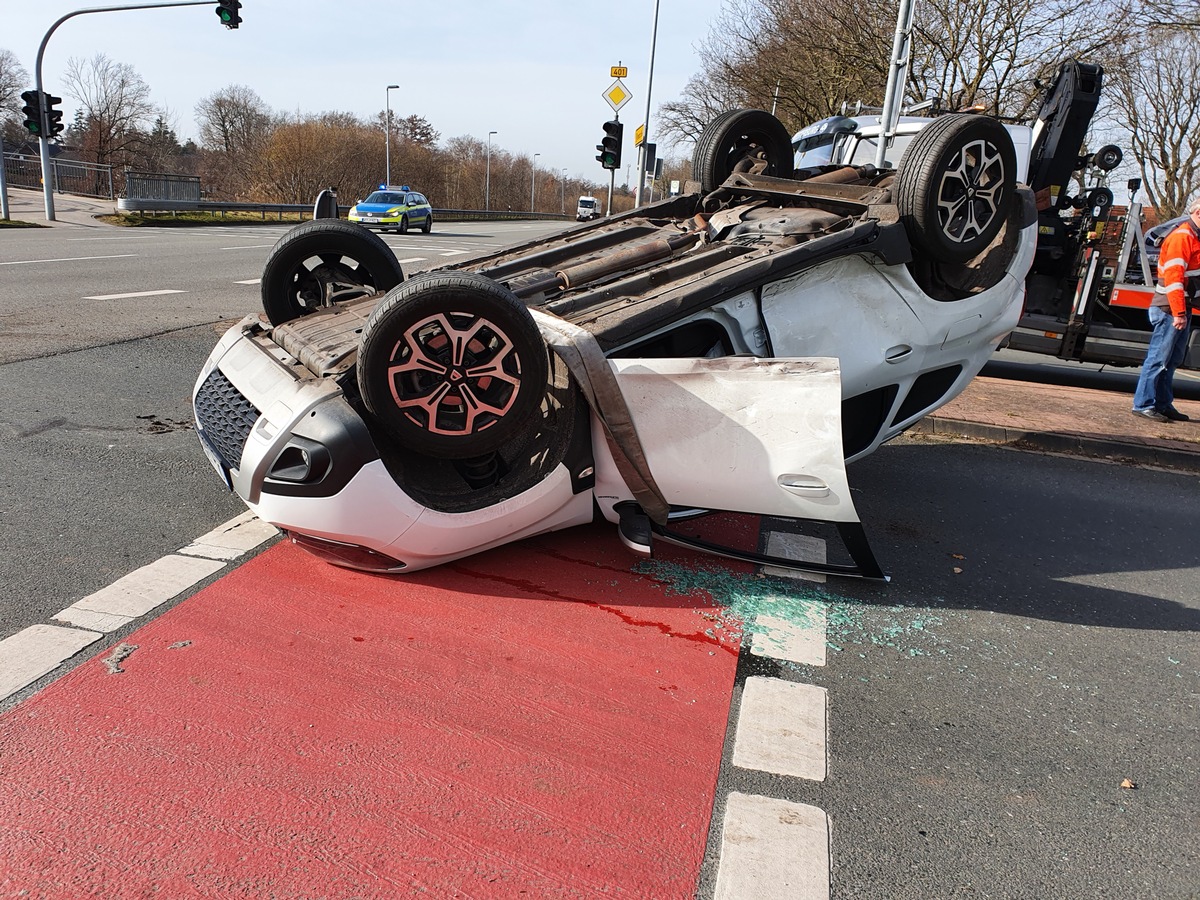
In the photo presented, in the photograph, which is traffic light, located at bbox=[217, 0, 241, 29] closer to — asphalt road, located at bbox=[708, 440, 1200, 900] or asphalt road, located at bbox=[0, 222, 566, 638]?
asphalt road, located at bbox=[0, 222, 566, 638]

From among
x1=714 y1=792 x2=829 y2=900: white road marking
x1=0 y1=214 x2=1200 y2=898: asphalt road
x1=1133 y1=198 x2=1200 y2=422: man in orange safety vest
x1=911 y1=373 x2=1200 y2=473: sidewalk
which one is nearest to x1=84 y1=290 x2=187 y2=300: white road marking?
x1=0 y1=214 x2=1200 y2=898: asphalt road

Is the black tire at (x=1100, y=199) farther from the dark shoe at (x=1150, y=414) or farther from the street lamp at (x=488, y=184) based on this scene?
the street lamp at (x=488, y=184)

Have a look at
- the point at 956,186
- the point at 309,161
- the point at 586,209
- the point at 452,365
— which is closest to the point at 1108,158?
the point at 956,186

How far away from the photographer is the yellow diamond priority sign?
1797 centimetres

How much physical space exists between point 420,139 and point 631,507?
65.0 m

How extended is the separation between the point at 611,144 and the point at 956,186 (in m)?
15.8

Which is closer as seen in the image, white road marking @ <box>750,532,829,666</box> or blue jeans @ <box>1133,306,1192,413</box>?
white road marking @ <box>750,532,829,666</box>

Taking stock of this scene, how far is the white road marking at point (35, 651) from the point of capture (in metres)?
2.57

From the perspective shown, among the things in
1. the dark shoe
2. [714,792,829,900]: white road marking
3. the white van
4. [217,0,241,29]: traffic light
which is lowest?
[714,792,829,900]: white road marking

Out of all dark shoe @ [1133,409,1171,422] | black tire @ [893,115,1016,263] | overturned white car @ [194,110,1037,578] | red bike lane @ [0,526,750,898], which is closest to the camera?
red bike lane @ [0,526,750,898]

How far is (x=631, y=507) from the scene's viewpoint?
362 cm

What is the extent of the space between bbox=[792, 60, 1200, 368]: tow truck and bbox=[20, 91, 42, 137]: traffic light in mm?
21171

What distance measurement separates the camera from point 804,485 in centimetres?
334

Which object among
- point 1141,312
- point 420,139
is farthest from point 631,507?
point 420,139
